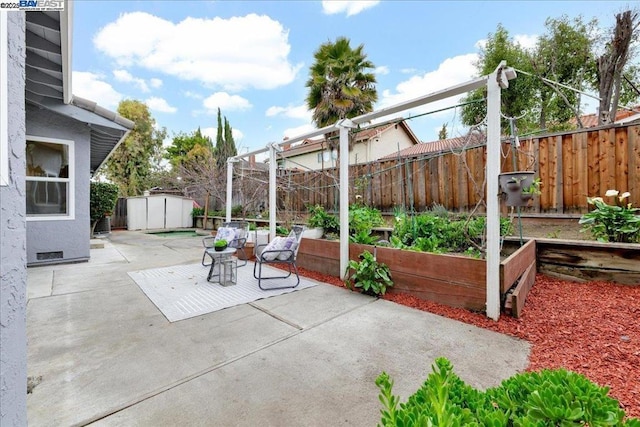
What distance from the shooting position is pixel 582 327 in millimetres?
2385

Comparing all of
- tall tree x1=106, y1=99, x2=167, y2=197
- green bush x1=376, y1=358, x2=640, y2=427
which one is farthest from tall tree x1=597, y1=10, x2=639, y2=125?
tall tree x1=106, y1=99, x2=167, y2=197

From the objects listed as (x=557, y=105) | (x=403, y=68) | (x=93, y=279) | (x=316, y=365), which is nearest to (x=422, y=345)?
(x=316, y=365)

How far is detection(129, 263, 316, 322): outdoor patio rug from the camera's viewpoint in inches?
125

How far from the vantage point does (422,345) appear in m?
2.31

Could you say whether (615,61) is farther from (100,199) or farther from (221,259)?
(100,199)

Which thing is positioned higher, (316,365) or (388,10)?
(388,10)

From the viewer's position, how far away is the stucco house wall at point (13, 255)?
71cm

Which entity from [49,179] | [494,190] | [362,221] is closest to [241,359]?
[494,190]

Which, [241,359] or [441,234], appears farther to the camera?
[441,234]

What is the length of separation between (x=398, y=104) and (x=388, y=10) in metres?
5.59

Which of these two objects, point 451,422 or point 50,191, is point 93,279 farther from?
point 451,422

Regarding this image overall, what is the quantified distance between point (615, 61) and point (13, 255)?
34.7 ft

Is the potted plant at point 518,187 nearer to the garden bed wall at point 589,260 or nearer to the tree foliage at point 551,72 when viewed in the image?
the garden bed wall at point 589,260

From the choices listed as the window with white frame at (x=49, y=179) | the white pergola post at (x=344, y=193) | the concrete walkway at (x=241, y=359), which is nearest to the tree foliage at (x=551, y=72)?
the white pergola post at (x=344, y=193)
